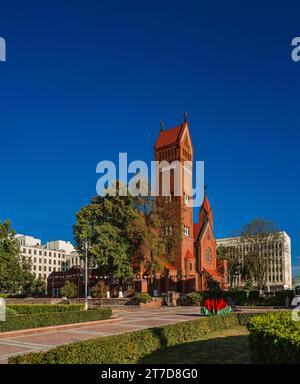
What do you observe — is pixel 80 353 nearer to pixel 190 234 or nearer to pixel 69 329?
pixel 69 329

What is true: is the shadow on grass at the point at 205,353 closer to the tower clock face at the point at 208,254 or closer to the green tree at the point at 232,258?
the tower clock face at the point at 208,254

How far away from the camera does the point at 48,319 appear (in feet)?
80.1

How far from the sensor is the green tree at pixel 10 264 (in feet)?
201

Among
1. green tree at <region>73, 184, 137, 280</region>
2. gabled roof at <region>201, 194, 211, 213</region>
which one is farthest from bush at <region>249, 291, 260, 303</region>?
gabled roof at <region>201, 194, 211, 213</region>

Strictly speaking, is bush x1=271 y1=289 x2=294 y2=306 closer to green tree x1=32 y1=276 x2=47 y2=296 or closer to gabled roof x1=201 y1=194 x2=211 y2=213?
gabled roof x1=201 y1=194 x2=211 y2=213

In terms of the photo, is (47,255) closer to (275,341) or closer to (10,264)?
(10,264)

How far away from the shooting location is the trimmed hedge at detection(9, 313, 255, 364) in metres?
10.9

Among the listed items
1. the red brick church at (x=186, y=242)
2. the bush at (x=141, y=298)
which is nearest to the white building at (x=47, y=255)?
the red brick church at (x=186, y=242)

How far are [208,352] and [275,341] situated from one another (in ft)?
20.2

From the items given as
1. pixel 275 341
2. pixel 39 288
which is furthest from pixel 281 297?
pixel 39 288

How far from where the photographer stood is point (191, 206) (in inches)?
2795

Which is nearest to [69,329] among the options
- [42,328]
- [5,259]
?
[42,328]

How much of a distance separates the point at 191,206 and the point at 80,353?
196 ft

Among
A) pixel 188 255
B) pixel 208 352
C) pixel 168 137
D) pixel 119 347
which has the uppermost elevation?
pixel 168 137
